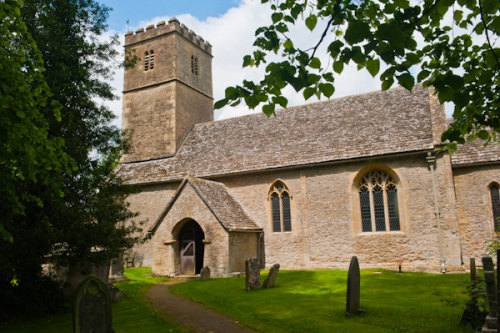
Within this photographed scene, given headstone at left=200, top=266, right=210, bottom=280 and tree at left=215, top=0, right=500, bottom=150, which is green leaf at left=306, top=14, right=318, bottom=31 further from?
headstone at left=200, top=266, right=210, bottom=280

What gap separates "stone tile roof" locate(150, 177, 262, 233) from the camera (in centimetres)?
1925

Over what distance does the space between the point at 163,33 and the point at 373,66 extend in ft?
91.2

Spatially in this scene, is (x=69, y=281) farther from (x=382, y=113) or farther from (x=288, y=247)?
(x=382, y=113)

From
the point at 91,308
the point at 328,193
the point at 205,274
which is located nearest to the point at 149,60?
the point at 328,193

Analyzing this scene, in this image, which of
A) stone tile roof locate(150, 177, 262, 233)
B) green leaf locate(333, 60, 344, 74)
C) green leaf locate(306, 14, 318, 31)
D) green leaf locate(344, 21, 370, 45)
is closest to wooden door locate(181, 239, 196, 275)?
stone tile roof locate(150, 177, 262, 233)

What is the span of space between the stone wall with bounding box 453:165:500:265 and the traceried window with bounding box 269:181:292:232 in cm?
793

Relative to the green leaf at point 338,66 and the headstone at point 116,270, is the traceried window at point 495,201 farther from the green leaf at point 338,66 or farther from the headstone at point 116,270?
the green leaf at point 338,66

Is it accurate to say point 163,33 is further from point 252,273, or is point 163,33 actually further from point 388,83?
point 388,83

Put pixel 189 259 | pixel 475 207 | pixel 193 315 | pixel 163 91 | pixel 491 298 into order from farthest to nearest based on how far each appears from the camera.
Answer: pixel 163 91 < pixel 189 259 < pixel 475 207 < pixel 193 315 < pixel 491 298

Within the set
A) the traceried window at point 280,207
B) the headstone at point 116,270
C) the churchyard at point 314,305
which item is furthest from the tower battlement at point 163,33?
the churchyard at point 314,305

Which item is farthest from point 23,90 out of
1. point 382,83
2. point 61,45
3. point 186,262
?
point 186,262

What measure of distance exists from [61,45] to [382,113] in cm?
1570

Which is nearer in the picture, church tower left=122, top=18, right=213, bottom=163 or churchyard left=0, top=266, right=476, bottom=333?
A: churchyard left=0, top=266, right=476, bottom=333

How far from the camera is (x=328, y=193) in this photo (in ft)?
66.8
